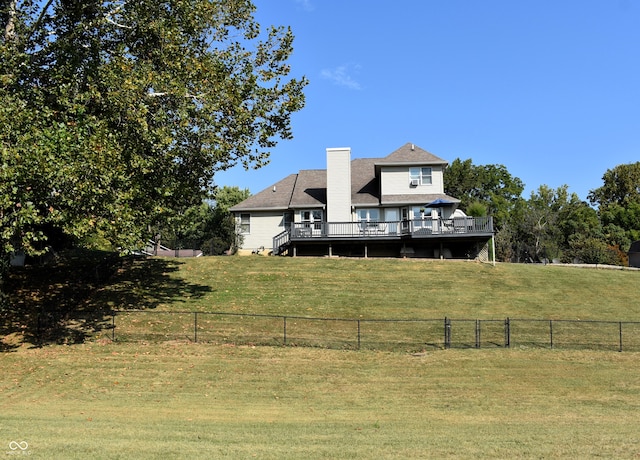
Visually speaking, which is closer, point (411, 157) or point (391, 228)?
point (391, 228)

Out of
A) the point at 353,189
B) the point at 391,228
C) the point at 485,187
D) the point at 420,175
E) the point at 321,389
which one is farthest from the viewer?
the point at 485,187

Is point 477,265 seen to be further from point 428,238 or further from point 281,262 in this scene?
point 281,262

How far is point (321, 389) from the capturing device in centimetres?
1373

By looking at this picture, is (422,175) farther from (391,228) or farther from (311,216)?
(311,216)

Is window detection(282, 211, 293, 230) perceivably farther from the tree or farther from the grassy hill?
the tree

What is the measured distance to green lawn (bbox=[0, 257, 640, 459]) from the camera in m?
8.34

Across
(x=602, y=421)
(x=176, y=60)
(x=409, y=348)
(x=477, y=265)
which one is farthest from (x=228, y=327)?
(x=477, y=265)

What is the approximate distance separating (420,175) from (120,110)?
2659 cm

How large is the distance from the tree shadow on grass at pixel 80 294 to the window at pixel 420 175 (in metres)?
19.8

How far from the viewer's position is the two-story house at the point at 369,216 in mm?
35688

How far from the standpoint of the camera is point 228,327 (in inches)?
803

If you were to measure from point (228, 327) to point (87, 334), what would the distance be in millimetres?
5478

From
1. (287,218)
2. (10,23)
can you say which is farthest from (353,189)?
(10,23)

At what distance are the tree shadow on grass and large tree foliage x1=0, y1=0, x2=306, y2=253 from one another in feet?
12.7
